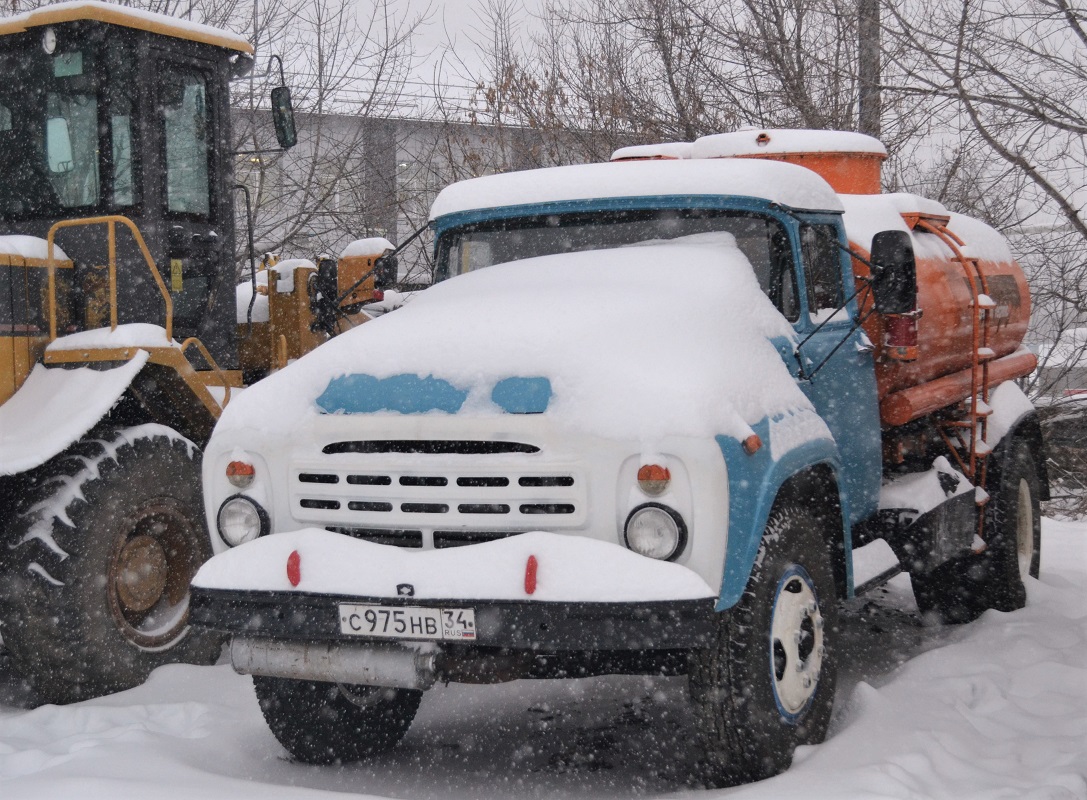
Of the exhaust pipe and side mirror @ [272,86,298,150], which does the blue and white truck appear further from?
side mirror @ [272,86,298,150]

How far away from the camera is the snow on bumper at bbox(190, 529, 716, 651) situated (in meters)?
3.78

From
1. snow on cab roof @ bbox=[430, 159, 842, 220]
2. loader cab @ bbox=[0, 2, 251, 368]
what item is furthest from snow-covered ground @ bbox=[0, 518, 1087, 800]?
snow on cab roof @ bbox=[430, 159, 842, 220]

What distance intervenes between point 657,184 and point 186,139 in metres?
2.75

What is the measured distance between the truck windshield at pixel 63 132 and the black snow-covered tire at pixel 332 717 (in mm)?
2871

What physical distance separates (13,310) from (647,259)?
2.99m

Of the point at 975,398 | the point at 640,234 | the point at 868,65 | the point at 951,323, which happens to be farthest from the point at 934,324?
the point at 868,65

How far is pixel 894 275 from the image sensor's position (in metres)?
5.15

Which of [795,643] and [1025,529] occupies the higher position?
[795,643]

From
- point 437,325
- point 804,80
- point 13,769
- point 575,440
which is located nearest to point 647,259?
point 437,325

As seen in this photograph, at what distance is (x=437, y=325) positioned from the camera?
471cm

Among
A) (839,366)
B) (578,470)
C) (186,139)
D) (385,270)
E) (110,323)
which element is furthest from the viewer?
(186,139)

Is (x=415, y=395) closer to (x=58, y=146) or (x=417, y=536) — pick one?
(x=417, y=536)

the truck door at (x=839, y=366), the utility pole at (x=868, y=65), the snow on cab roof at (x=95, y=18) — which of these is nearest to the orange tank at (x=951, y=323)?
the truck door at (x=839, y=366)

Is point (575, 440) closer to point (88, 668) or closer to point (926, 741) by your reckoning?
point (926, 741)
